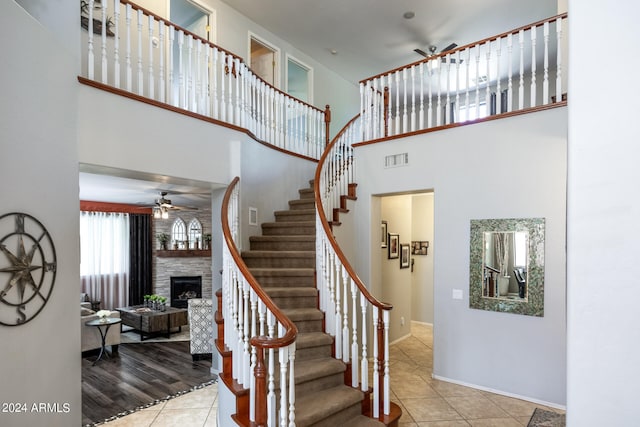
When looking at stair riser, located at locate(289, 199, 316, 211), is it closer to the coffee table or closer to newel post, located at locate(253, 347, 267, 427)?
newel post, located at locate(253, 347, 267, 427)

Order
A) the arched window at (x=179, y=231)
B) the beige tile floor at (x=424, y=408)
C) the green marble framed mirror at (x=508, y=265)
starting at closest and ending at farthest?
the beige tile floor at (x=424, y=408), the green marble framed mirror at (x=508, y=265), the arched window at (x=179, y=231)

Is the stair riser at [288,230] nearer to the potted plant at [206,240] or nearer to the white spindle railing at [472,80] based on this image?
the white spindle railing at [472,80]

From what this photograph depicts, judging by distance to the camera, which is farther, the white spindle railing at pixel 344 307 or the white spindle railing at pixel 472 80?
the white spindle railing at pixel 472 80

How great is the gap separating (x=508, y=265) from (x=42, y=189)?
14.9 ft

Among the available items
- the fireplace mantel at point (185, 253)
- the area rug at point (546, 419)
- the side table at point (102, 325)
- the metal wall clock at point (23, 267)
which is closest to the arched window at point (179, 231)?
the fireplace mantel at point (185, 253)

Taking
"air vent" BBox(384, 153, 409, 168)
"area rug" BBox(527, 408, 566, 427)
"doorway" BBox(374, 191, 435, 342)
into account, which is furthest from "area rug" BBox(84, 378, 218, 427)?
"air vent" BBox(384, 153, 409, 168)

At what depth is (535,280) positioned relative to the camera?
12.4 feet

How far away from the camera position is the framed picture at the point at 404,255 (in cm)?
637

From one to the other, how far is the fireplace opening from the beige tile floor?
4.95 m

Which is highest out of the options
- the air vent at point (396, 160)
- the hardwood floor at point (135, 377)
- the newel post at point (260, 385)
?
the air vent at point (396, 160)

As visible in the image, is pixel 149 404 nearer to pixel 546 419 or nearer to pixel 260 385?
pixel 260 385

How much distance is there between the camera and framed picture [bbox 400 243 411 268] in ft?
20.9

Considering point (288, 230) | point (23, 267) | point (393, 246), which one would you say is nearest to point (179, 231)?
point (288, 230)

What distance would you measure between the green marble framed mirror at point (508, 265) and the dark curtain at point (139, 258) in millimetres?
8105
